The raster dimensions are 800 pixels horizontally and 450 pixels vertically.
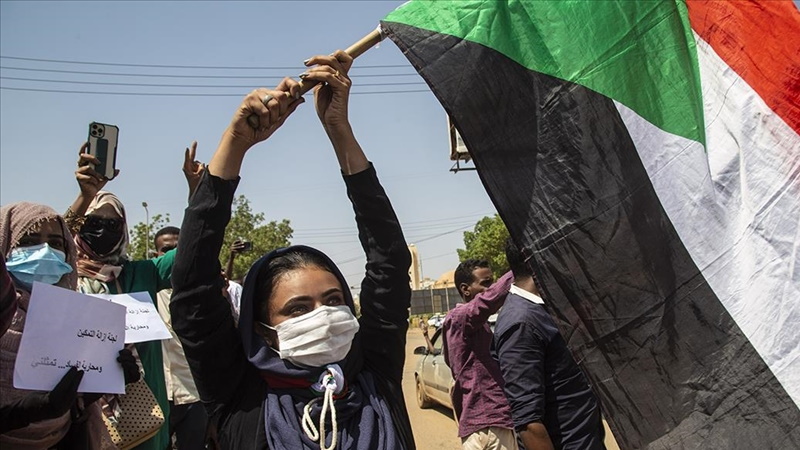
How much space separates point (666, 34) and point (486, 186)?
86cm

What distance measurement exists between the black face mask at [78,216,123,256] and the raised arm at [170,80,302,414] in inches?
75.9

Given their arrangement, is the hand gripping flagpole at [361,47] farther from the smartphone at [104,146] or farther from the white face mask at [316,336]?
the smartphone at [104,146]

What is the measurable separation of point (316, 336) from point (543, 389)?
157 cm

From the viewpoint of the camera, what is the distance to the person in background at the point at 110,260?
3.70 meters

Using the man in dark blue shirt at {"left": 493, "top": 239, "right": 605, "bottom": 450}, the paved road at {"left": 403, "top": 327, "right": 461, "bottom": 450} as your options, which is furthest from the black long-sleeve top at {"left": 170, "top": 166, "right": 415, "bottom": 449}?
the paved road at {"left": 403, "top": 327, "right": 461, "bottom": 450}

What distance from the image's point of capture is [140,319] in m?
3.60

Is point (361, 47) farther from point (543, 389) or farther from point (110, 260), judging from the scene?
point (110, 260)

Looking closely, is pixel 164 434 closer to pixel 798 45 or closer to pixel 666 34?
pixel 666 34

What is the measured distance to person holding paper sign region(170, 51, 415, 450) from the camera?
212 centimetres

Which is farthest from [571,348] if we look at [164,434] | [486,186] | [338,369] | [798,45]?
[164,434]

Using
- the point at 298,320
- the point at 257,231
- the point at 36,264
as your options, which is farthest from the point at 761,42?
the point at 257,231

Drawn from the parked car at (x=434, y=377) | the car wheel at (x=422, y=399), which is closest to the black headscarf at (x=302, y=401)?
the parked car at (x=434, y=377)

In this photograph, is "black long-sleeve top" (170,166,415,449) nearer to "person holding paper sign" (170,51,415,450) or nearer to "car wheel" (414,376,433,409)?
"person holding paper sign" (170,51,415,450)

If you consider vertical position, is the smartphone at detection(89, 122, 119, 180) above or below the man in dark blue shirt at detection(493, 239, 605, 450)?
above
